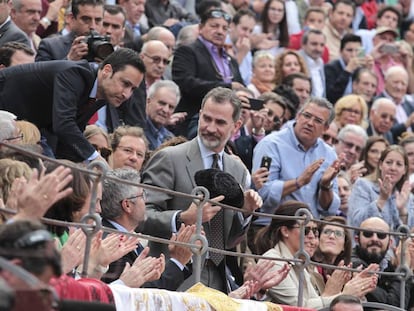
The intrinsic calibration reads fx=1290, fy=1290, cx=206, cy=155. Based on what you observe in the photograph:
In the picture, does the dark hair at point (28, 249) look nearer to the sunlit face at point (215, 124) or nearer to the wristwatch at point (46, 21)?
the sunlit face at point (215, 124)

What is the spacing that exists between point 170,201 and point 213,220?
0.99 feet

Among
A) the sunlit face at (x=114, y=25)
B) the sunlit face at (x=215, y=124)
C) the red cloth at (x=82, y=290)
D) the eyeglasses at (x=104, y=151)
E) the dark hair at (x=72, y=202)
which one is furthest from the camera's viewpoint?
the sunlit face at (x=114, y=25)

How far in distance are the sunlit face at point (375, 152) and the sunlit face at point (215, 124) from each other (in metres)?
3.70

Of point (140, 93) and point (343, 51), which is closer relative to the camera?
point (140, 93)

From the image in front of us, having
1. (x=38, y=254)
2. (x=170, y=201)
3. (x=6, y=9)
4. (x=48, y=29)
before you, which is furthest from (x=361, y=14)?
(x=38, y=254)

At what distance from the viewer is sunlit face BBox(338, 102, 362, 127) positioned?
14.4 meters

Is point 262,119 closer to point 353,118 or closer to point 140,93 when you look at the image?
point 140,93

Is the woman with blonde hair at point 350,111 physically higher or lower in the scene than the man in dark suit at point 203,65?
lower

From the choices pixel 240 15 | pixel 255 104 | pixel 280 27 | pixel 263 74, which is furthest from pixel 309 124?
pixel 280 27

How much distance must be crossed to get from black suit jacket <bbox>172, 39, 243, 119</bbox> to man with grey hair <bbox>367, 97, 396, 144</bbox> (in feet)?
9.71

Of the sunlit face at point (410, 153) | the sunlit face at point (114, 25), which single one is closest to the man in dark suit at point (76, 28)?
the sunlit face at point (114, 25)

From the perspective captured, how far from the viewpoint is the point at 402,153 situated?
1191 centimetres

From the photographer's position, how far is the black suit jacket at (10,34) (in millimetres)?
10258

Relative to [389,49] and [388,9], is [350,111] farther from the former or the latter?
[388,9]
